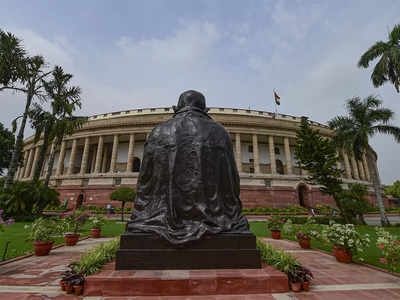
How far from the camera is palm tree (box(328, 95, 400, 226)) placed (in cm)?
1584

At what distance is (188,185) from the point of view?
156 inches

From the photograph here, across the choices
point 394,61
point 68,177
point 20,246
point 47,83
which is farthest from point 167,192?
point 68,177

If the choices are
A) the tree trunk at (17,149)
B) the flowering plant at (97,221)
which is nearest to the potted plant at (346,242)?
the flowering plant at (97,221)

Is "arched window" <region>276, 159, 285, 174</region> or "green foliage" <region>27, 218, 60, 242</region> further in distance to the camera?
"arched window" <region>276, 159, 285, 174</region>

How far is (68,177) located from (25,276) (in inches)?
1193

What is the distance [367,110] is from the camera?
16.4 metres

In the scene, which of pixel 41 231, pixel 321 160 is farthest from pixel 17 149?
pixel 321 160

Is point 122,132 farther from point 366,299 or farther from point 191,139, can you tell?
point 366,299

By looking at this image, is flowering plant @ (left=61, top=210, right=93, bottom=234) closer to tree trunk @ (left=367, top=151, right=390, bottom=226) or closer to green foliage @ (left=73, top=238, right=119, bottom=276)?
green foliage @ (left=73, top=238, right=119, bottom=276)

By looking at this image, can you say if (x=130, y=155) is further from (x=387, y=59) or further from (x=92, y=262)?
(x=387, y=59)

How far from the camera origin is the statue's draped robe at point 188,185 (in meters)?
3.73

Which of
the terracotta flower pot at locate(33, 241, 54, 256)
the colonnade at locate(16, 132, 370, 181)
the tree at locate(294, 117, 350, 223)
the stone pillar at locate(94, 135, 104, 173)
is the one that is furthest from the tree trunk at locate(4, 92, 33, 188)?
the tree at locate(294, 117, 350, 223)

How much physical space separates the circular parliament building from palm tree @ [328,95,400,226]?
27.5 ft

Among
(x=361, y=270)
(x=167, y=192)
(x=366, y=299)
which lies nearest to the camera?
(x=366, y=299)
